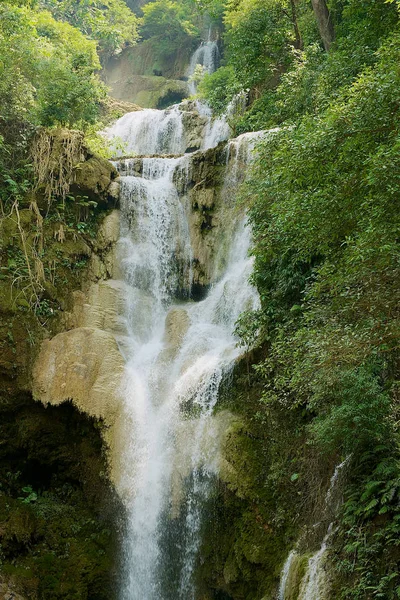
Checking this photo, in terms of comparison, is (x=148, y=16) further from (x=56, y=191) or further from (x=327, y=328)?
(x=327, y=328)

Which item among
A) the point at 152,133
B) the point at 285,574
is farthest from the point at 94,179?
the point at 285,574

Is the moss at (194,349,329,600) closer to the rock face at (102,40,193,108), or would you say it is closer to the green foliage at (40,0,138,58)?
the green foliage at (40,0,138,58)

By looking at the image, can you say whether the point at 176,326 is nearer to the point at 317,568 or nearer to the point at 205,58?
the point at 317,568

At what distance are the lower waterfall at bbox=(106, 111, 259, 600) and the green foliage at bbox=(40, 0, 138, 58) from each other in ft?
59.5

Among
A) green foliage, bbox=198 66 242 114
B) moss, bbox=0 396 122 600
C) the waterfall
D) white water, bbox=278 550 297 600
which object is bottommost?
moss, bbox=0 396 122 600

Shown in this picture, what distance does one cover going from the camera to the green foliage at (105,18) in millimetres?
30620

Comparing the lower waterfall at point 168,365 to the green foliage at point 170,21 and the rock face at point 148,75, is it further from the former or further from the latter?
the green foliage at point 170,21

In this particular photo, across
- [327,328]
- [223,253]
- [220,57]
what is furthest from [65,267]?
[220,57]

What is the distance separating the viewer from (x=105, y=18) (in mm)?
34656

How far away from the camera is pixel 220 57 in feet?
111

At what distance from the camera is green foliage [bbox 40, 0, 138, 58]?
100 feet

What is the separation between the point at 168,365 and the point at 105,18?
32.2 m

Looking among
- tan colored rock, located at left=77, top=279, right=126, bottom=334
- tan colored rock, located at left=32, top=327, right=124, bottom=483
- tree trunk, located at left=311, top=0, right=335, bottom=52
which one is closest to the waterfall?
tan colored rock, located at left=32, top=327, right=124, bottom=483

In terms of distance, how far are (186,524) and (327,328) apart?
4967 millimetres
